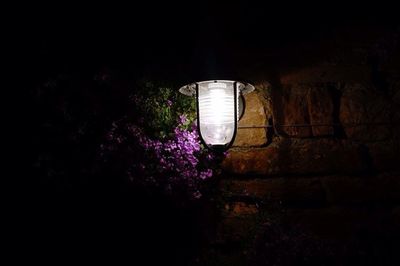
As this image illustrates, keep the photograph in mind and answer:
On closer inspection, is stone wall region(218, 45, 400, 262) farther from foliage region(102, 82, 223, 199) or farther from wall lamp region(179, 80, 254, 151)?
wall lamp region(179, 80, 254, 151)

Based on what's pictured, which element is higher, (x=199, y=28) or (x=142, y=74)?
(x=199, y=28)

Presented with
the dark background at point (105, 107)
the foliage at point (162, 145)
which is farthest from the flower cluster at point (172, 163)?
the dark background at point (105, 107)

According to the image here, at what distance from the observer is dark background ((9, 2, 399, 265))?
130 inches

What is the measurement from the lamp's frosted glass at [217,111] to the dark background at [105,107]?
38 cm

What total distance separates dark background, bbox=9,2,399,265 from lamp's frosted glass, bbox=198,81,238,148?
0.38 meters

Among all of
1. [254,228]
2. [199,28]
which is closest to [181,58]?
[199,28]

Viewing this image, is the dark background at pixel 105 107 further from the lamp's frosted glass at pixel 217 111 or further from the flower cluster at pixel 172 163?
the lamp's frosted glass at pixel 217 111

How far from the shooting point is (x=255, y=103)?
3.44 meters

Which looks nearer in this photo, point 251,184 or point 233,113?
point 233,113

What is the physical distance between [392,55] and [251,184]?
1.62m

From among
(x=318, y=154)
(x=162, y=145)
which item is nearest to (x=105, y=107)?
(x=162, y=145)

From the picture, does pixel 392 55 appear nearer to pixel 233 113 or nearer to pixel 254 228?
pixel 233 113

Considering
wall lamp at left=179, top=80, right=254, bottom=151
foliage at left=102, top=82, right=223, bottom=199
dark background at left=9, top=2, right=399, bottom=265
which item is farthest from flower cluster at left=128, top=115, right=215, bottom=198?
wall lamp at left=179, top=80, right=254, bottom=151

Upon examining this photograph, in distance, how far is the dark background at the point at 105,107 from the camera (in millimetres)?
3313
